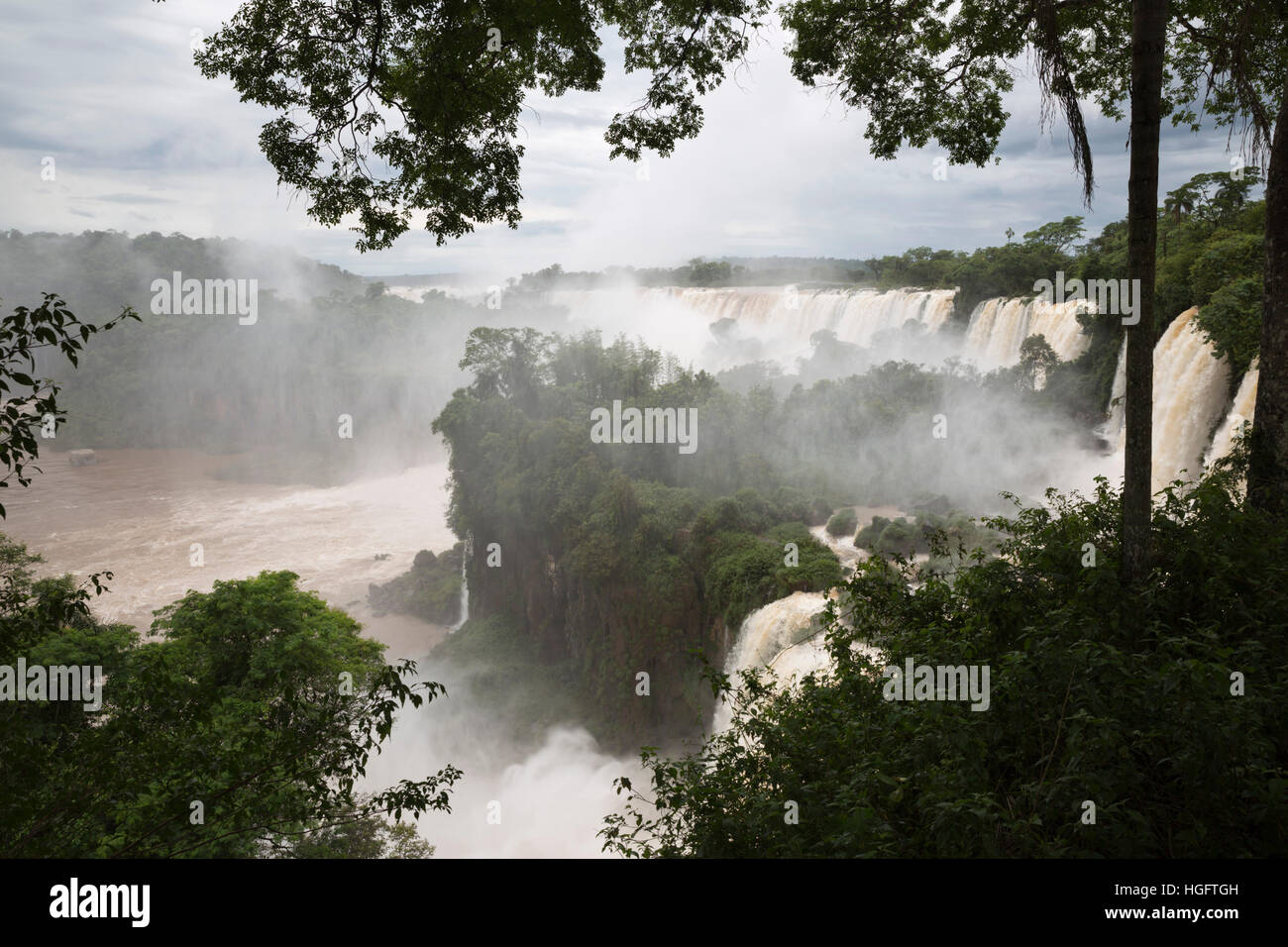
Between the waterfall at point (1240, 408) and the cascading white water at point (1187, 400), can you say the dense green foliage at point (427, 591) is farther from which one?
the waterfall at point (1240, 408)

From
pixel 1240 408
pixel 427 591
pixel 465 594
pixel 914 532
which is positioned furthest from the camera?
pixel 427 591

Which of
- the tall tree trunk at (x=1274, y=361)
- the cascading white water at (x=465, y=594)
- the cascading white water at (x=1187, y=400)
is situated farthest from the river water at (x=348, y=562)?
the tall tree trunk at (x=1274, y=361)

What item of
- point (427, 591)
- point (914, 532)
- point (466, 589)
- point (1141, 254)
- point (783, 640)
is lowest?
point (427, 591)

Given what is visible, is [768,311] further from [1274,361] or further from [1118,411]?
[1274,361]

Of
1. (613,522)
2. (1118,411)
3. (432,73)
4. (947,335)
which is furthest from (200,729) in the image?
(947,335)

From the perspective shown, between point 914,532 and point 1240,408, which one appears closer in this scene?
point 1240,408

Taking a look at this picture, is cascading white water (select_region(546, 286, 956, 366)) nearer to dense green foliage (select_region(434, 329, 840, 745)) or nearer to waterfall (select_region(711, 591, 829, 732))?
dense green foliage (select_region(434, 329, 840, 745))
